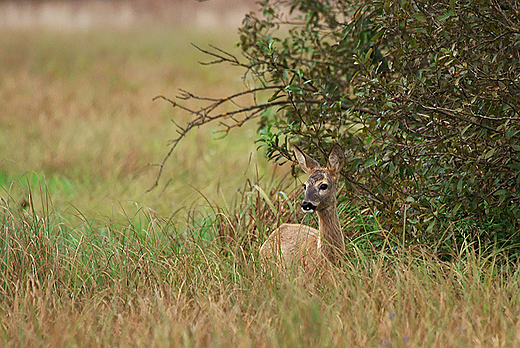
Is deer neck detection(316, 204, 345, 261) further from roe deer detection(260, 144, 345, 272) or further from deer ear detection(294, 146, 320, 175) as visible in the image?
deer ear detection(294, 146, 320, 175)

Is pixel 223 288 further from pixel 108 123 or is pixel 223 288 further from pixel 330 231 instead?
pixel 108 123

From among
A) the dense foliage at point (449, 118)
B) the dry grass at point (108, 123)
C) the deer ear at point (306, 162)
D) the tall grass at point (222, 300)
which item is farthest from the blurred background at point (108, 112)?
the dense foliage at point (449, 118)

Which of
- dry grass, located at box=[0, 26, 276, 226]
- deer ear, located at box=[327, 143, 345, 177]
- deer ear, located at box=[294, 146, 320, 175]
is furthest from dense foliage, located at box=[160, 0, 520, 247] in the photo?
dry grass, located at box=[0, 26, 276, 226]

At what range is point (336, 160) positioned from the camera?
15.4 ft

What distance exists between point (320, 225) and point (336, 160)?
1.48 ft

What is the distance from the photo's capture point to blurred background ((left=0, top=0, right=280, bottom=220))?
30.2ft

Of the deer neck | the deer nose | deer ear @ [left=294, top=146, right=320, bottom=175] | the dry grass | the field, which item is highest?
deer ear @ [left=294, top=146, right=320, bottom=175]

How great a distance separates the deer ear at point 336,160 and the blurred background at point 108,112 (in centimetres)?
101

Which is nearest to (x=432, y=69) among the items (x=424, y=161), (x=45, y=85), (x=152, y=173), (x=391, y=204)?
(x=424, y=161)

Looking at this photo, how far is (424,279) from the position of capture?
4.18 m

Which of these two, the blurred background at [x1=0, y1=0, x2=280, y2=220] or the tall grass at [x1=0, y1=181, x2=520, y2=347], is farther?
the blurred background at [x1=0, y1=0, x2=280, y2=220]

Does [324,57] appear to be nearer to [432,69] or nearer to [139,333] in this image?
[432,69]

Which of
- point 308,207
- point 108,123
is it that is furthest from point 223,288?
point 108,123

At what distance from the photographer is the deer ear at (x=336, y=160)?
466 cm
